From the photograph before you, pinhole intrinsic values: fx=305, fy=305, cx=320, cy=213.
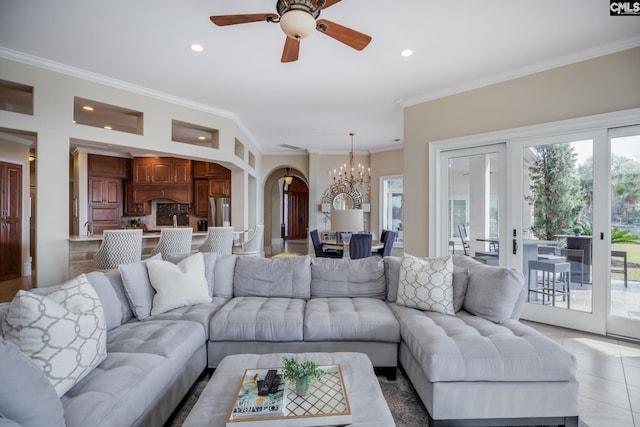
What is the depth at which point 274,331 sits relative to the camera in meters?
2.28

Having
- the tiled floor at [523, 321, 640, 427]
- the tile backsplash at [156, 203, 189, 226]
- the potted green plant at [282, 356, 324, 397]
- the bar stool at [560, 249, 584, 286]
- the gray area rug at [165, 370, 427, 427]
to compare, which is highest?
the tile backsplash at [156, 203, 189, 226]

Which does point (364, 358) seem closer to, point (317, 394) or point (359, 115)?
point (317, 394)

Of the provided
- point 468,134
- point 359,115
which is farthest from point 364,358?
point 359,115

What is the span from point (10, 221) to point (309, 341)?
21.8 feet

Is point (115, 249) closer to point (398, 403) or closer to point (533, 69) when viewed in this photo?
point (398, 403)

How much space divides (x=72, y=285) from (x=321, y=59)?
3.04 metres

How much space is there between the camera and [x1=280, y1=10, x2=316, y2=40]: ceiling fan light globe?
6.46 feet

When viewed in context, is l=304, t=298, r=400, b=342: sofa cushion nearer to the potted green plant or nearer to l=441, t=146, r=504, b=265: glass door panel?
the potted green plant

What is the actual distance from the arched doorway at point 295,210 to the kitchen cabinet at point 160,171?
622 cm

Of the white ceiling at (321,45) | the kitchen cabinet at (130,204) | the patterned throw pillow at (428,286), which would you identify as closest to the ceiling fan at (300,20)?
the white ceiling at (321,45)

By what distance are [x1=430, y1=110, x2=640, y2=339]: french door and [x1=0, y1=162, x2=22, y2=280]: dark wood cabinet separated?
742 centimetres

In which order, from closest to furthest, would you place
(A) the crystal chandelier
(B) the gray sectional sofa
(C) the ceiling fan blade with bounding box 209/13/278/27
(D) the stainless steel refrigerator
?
(B) the gray sectional sofa, (C) the ceiling fan blade with bounding box 209/13/278/27, (D) the stainless steel refrigerator, (A) the crystal chandelier

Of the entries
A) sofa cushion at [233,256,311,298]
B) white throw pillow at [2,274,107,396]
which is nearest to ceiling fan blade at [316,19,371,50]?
sofa cushion at [233,256,311,298]

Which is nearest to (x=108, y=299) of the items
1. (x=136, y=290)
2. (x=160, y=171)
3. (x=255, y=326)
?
(x=136, y=290)
